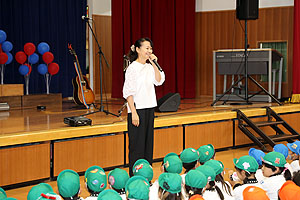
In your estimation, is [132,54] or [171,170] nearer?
[171,170]

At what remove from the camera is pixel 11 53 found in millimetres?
7512

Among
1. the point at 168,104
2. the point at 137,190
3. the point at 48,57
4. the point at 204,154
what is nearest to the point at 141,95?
the point at 204,154

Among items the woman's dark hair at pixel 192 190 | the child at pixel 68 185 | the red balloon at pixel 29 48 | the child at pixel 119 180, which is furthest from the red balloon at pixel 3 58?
the woman's dark hair at pixel 192 190

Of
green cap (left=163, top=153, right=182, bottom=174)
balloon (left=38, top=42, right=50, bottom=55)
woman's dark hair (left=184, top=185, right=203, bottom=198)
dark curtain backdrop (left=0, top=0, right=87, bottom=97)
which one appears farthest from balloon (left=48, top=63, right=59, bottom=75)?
woman's dark hair (left=184, top=185, right=203, bottom=198)

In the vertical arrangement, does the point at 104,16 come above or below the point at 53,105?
above

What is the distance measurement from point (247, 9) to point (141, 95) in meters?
3.17

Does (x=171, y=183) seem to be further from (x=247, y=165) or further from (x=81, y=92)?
(x=81, y=92)

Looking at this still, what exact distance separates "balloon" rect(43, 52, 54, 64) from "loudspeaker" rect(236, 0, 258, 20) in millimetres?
3304

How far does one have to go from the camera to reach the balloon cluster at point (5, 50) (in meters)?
6.84

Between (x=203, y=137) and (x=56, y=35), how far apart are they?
3.95 metres

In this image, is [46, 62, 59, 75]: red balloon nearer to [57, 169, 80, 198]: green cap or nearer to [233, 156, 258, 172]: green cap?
[233, 156, 258, 172]: green cap

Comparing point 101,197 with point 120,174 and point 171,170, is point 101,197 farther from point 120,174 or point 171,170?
point 171,170

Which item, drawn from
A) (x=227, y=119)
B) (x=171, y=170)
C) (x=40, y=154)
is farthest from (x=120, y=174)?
(x=227, y=119)

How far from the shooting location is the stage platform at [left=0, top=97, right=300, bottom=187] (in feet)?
13.0
